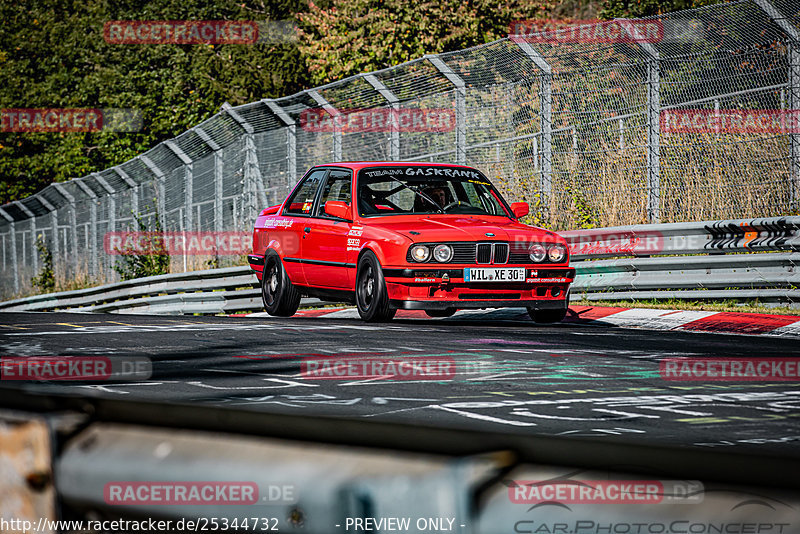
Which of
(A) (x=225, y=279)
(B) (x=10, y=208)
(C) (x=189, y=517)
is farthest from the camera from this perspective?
(B) (x=10, y=208)

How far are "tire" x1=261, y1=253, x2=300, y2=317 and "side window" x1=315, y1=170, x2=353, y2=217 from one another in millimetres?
960

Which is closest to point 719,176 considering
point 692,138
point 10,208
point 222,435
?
point 692,138

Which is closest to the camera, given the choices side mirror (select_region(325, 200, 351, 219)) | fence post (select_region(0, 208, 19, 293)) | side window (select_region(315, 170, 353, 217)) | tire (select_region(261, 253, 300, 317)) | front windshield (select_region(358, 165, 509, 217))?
side mirror (select_region(325, 200, 351, 219))

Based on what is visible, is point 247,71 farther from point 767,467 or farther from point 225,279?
point 767,467

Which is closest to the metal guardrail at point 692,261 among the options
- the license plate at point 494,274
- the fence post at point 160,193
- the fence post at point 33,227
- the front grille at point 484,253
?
the license plate at point 494,274

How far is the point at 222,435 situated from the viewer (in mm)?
2205

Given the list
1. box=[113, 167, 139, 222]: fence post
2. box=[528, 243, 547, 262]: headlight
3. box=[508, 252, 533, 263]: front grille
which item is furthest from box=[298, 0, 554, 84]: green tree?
box=[508, 252, 533, 263]: front grille

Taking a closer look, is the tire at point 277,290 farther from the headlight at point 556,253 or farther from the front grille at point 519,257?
the headlight at point 556,253

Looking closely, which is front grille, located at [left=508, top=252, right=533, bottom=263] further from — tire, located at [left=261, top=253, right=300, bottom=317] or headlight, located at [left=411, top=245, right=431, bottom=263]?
tire, located at [left=261, top=253, right=300, bottom=317]

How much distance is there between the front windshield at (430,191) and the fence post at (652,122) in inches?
92.9

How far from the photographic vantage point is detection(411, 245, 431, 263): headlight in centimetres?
1090

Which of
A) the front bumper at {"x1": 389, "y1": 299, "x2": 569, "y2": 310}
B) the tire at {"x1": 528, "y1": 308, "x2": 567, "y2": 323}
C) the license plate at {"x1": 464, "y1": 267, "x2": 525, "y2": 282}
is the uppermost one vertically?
the license plate at {"x1": 464, "y1": 267, "x2": 525, "y2": 282}

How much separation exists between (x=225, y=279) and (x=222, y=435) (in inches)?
648

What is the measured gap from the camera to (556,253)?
1142 centimetres
